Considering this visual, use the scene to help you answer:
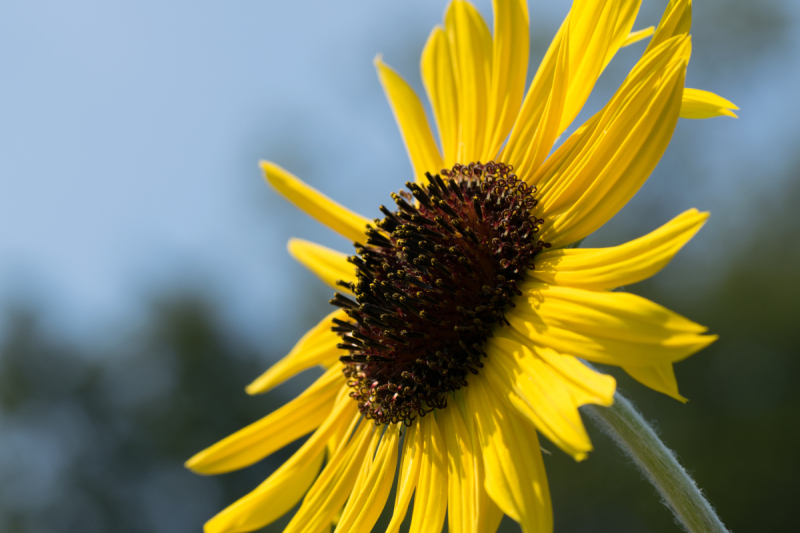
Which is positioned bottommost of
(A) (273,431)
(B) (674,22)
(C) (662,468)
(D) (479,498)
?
(C) (662,468)

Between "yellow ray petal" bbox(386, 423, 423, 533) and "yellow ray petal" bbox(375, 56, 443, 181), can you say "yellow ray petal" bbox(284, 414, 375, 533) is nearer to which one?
"yellow ray petal" bbox(386, 423, 423, 533)

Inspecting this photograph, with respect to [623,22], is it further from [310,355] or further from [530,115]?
[310,355]

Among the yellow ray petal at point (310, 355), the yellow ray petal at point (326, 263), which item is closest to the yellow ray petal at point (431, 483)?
the yellow ray petal at point (310, 355)

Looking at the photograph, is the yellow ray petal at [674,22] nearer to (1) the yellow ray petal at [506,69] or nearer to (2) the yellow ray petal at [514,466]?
(1) the yellow ray petal at [506,69]

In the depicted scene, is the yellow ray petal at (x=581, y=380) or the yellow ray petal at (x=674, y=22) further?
the yellow ray petal at (x=674, y=22)

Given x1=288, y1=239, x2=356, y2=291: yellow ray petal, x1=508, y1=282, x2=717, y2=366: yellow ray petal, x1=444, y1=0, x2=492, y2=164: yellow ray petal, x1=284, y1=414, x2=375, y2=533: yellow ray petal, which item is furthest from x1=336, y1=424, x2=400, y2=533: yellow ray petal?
x1=444, y1=0, x2=492, y2=164: yellow ray petal

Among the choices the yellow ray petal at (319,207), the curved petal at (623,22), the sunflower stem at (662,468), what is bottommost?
the sunflower stem at (662,468)

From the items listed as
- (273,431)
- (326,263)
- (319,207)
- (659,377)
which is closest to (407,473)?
(273,431)
